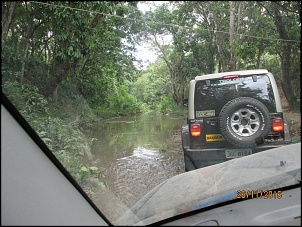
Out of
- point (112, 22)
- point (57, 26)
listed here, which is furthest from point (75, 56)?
point (112, 22)

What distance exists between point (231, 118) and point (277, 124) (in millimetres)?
468

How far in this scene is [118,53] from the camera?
331 centimetres

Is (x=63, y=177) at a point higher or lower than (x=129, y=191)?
higher

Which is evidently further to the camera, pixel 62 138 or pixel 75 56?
pixel 75 56

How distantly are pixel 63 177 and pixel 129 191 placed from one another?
163 centimetres

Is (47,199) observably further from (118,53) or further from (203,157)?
(118,53)

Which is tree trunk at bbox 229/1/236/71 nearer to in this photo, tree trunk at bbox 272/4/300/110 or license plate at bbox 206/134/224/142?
tree trunk at bbox 272/4/300/110

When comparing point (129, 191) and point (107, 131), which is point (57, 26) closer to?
point (107, 131)

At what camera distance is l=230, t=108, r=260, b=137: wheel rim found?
2652mm

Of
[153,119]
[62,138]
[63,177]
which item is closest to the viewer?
[63,177]

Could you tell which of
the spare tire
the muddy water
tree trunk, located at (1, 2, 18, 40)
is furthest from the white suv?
tree trunk, located at (1, 2, 18, 40)

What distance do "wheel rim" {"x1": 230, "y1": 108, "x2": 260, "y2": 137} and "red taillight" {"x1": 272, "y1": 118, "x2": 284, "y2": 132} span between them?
0.18 metres

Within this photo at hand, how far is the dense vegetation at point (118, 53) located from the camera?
7.52ft

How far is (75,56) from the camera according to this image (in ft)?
9.61
